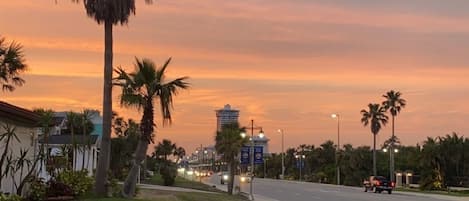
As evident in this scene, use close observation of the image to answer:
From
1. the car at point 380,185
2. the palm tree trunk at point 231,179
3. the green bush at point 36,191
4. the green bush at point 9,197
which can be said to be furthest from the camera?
the car at point 380,185

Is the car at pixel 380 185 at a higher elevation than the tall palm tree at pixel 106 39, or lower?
lower

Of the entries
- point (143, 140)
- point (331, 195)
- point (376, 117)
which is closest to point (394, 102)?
point (376, 117)

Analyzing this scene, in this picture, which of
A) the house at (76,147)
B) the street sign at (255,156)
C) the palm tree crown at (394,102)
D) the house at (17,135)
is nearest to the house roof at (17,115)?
the house at (17,135)

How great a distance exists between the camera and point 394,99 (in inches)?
3716

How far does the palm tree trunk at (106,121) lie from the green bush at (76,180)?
0.67m

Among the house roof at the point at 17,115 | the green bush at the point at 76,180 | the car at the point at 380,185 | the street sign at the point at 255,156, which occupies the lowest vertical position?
the car at the point at 380,185

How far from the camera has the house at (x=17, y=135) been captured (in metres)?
22.6

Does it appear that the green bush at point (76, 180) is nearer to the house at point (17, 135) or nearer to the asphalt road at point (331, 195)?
the house at point (17, 135)

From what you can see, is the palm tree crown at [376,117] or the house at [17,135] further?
Answer: the palm tree crown at [376,117]

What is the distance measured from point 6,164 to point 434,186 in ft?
199

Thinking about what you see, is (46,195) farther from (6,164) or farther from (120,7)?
(120,7)

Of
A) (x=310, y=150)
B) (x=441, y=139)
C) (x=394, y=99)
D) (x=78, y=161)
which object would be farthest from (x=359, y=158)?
(x=78, y=161)

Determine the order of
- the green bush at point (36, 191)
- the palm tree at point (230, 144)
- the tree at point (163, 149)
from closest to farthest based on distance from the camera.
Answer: the green bush at point (36, 191)
the palm tree at point (230, 144)
the tree at point (163, 149)

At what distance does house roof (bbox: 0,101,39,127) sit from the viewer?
877 inches
